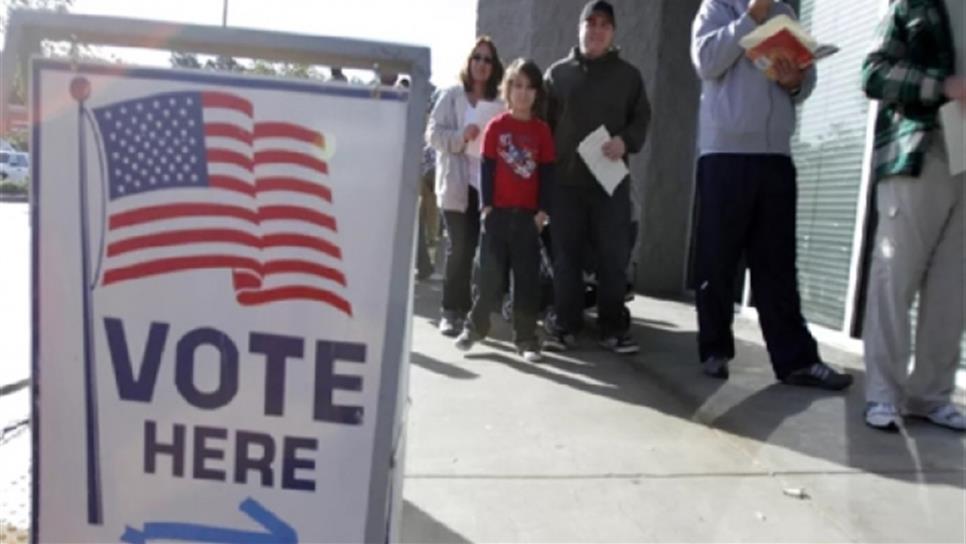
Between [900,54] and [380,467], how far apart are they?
2.74m

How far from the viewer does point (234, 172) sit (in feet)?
4.98

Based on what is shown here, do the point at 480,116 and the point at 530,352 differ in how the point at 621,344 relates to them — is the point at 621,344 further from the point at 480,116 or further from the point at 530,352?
the point at 480,116

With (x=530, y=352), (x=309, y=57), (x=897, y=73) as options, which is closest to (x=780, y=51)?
(x=897, y=73)

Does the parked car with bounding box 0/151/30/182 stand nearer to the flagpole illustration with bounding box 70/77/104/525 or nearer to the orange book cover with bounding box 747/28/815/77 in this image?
the orange book cover with bounding box 747/28/815/77

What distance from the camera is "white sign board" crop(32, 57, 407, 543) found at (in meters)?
1.51

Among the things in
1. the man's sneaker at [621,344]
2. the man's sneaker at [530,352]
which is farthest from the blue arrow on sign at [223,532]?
the man's sneaker at [621,344]

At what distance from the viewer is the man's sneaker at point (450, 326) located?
17.3ft

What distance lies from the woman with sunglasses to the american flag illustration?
3.65m

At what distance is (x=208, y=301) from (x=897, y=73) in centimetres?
278

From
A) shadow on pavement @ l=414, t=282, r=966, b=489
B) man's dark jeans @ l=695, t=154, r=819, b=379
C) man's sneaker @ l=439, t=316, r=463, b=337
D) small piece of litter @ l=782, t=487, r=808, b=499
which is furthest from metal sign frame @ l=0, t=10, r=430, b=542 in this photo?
man's sneaker @ l=439, t=316, r=463, b=337

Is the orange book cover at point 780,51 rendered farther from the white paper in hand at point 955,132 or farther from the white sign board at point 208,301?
the white sign board at point 208,301

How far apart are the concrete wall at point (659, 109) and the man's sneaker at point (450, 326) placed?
2602mm

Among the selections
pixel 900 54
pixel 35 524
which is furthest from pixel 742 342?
pixel 35 524

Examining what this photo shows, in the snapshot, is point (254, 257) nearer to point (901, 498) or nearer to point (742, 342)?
point (901, 498)
